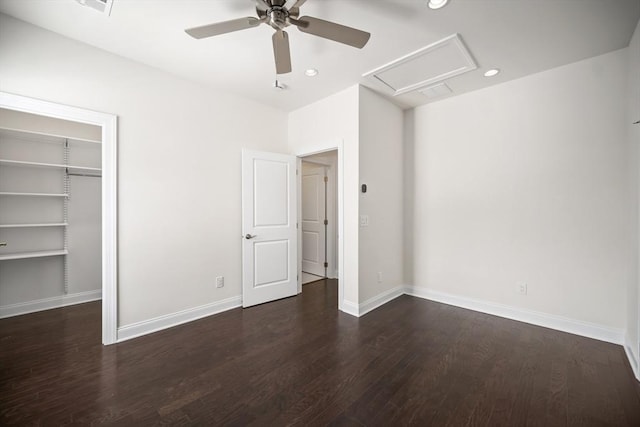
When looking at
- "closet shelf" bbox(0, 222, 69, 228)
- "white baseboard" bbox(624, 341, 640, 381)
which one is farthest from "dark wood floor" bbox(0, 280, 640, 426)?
"closet shelf" bbox(0, 222, 69, 228)

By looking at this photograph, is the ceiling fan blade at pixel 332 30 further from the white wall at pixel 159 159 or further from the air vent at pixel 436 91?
the white wall at pixel 159 159

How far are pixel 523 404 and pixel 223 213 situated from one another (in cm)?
332

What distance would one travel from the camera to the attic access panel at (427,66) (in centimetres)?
243

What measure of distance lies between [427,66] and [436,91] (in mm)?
681

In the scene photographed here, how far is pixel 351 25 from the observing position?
216cm

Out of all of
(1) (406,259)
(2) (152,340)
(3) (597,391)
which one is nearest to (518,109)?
(1) (406,259)

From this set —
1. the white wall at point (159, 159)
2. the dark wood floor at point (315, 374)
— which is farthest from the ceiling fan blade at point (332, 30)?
the dark wood floor at point (315, 374)

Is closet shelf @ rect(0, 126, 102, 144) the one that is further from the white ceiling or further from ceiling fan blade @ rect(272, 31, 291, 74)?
ceiling fan blade @ rect(272, 31, 291, 74)

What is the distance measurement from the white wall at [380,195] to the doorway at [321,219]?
133 cm

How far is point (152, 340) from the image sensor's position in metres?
2.61

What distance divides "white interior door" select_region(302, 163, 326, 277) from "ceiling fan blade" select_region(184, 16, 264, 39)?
134 inches

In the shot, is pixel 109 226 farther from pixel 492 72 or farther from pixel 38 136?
pixel 492 72

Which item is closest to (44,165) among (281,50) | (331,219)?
(281,50)

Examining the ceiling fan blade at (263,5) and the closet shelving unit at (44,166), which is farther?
the closet shelving unit at (44,166)
